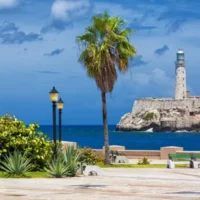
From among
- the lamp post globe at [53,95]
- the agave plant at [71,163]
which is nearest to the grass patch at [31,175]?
the agave plant at [71,163]

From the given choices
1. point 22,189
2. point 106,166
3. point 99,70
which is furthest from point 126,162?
point 22,189

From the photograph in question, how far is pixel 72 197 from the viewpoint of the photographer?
19.1m

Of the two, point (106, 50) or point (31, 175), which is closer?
point (31, 175)

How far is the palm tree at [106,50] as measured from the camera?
36.7 m

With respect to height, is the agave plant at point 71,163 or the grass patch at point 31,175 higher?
the agave plant at point 71,163

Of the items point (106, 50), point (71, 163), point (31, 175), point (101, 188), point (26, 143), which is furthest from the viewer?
point (106, 50)

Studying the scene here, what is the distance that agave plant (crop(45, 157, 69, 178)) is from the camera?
26.3 metres

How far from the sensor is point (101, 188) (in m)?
21.7

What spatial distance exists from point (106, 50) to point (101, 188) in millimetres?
15821

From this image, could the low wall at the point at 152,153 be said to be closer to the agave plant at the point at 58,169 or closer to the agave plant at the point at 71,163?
the agave plant at the point at 71,163

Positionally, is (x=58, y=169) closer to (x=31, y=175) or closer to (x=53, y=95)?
(x=31, y=175)

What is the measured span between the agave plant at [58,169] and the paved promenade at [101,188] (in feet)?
2.13

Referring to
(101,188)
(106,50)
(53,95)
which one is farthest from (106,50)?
(101,188)

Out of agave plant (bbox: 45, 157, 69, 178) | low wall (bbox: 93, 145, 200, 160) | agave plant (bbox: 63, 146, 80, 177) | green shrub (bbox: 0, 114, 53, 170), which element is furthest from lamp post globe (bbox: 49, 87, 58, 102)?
low wall (bbox: 93, 145, 200, 160)
